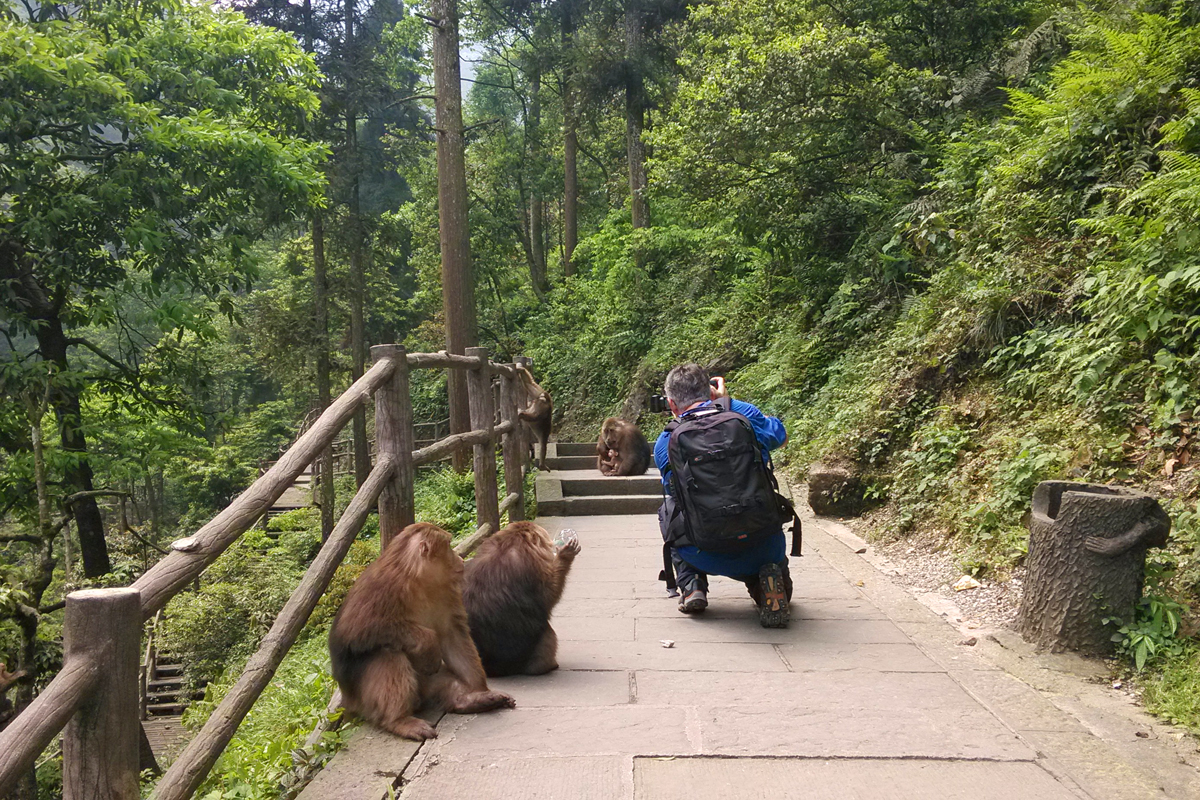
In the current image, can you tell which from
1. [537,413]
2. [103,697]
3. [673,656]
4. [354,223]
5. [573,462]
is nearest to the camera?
[103,697]

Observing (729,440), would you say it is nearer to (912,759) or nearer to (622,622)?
→ (622,622)

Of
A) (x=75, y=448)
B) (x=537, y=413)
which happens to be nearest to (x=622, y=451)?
(x=537, y=413)

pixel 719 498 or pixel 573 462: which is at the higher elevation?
pixel 719 498

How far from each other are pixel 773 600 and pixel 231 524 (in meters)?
3.14

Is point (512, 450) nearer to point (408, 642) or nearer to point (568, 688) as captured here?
point (568, 688)

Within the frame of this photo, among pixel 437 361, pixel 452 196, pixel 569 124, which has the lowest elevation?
pixel 437 361

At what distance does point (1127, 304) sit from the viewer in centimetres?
582

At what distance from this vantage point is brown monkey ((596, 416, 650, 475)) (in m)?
10.5

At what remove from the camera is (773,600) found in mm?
4750

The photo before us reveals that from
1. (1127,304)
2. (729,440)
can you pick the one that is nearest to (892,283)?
(1127,304)

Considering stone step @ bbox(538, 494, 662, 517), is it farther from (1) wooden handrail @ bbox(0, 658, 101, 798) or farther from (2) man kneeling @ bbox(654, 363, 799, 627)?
(1) wooden handrail @ bbox(0, 658, 101, 798)

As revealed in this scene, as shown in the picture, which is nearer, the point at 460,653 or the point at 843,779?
the point at 843,779

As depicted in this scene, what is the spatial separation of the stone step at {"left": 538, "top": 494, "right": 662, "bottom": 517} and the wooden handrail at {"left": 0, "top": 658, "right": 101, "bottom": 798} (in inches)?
286

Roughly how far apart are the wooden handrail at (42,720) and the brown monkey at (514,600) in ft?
6.55
